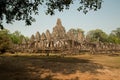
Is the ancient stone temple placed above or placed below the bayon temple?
above

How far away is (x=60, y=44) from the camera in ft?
196

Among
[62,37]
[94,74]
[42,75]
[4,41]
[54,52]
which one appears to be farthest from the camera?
[62,37]

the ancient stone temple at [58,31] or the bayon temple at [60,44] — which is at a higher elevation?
the ancient stone temple at [58,31]

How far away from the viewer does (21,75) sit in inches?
708

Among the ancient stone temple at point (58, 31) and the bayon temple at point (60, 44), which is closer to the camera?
the bayon temple at point (60, 44)

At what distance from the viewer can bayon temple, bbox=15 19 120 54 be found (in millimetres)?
52406

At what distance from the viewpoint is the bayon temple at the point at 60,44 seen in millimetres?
52406

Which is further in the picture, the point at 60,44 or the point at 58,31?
the point at 58,31

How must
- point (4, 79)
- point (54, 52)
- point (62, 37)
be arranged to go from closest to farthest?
point (4, 79), point (54, 52), point (62, 37)

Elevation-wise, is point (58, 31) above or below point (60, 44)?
above

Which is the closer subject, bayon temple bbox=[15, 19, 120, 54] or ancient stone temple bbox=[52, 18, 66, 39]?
bayon temple bbox=[15, 19, 120, 54]

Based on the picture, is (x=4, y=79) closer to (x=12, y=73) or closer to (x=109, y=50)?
(x=12, y=73)

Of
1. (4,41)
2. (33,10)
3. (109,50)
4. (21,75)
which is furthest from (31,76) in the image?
(109,50)

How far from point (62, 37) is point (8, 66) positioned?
43.5 m
